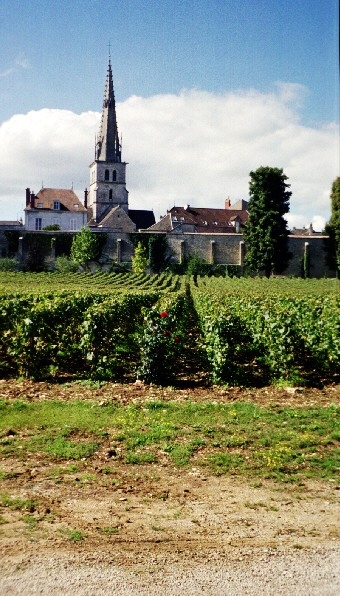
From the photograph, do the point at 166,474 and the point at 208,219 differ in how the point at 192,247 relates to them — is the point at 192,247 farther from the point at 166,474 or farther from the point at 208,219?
the point at 166,474

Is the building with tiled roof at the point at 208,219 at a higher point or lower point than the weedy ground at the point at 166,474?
higher

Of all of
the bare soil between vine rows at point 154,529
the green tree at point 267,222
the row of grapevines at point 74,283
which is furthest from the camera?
the green tree at point 267,222

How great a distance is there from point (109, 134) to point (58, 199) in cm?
1877

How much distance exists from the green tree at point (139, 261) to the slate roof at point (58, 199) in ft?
84.6

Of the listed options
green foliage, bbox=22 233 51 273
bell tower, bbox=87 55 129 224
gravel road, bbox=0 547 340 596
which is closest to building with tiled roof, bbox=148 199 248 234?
bell tower, bbox=87 55 129 224

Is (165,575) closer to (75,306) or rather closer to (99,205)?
(75,306)

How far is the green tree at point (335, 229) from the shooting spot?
204 ft

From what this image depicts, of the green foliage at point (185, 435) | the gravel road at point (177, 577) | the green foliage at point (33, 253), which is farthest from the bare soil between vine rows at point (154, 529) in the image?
the green foliage at point (33, 253)

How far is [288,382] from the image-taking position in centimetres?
1113

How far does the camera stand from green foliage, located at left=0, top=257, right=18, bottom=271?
6097cm

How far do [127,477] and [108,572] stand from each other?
197 cm

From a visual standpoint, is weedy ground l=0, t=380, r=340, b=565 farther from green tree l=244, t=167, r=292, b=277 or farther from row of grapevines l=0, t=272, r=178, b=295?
green tree l=244, t=167, r=292, b=277

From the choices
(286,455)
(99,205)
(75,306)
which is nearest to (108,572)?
(286,455)

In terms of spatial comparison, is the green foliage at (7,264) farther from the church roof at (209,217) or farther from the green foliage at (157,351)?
the green foliage at (157,351)
